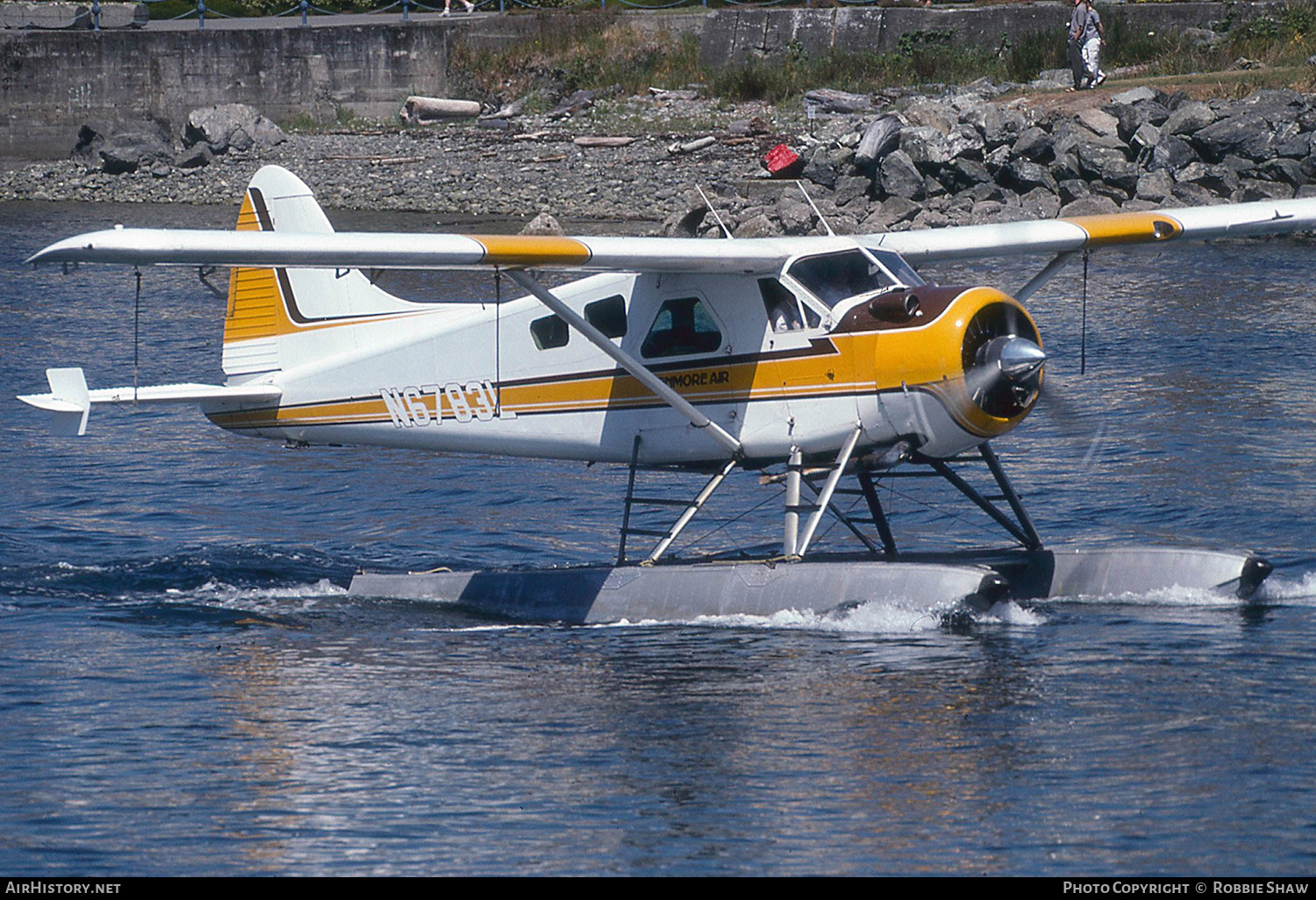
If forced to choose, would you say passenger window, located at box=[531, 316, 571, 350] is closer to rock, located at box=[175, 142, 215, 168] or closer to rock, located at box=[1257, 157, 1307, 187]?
rock, located at box=[1257, 157, 1307, 187]

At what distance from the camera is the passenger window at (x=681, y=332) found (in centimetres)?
1189

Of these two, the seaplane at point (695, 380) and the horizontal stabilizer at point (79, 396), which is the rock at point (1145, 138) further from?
the horizontal stabilizer at point (79, 396)

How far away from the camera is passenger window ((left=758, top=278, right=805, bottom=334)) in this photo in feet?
37.7

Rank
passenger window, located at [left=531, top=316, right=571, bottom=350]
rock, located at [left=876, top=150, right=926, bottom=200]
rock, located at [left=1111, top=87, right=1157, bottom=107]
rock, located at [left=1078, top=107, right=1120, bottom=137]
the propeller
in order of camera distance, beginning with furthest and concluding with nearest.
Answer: rock, located at [left=1111, top=87, right=1157, bottom=107], rock, located at [left=1078, top=107, right=1120, bottom=137], rock, located at [left=876, top=150, right=926, bottom=200], passenger window, located at [left=531, top=316, right=571, bottom=350], the propeller

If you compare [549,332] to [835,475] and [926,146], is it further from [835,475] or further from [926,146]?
[926,146]

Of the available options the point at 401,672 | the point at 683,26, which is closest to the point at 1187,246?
the point at 683,26

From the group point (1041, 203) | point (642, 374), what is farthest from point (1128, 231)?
point (1041, 203)

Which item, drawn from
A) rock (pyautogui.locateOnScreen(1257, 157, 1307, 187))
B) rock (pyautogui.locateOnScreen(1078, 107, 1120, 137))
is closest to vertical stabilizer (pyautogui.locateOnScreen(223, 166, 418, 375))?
rock (pyautogui.locateOnScreen(1257, 157, 1307, 187))

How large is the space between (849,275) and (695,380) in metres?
1.33

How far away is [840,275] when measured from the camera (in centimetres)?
1141

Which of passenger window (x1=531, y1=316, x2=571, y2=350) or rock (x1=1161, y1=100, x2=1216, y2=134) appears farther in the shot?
rock (x1=1161, y1=100, x2=1216, y2=134)

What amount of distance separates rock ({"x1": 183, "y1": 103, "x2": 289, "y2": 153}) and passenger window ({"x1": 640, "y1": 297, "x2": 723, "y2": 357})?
31.0 meters

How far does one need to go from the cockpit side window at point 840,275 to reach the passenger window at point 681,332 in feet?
2.59
